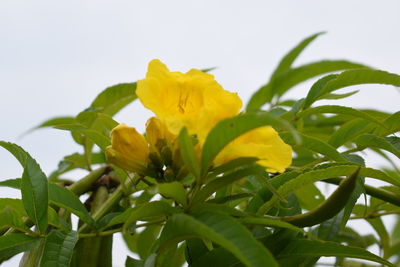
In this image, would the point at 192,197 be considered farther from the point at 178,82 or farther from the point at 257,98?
the point at 257,98

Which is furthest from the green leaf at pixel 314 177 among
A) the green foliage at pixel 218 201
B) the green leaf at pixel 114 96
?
the green leaf at pixel 114 96

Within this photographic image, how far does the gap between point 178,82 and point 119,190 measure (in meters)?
0.31

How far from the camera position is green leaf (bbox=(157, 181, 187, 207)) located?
2.01 ft

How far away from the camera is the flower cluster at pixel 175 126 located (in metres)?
0.67

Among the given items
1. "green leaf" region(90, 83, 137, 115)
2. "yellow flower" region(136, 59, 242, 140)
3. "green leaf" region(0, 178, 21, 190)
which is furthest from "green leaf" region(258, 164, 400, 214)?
"green leaf" region(90, 83, 137, 115)

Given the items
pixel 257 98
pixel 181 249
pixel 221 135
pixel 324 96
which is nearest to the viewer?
pixel 221 135

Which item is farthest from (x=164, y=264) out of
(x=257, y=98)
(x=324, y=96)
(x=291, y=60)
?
(x=291, y=60)

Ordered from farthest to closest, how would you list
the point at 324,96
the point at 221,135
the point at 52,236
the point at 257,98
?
the point at 257,98, the point at 324,96, the point at 52,236, the point at 221,135

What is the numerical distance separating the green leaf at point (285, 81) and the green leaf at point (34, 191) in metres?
0.72

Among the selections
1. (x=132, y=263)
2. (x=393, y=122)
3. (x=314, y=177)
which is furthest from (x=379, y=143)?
(x=132, y=263)

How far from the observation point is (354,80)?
2.77 ft

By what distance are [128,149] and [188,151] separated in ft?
0.51

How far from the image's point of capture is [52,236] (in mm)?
724

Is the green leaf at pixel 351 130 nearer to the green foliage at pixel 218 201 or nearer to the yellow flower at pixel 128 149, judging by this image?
the green foliage at pixel 218 201
